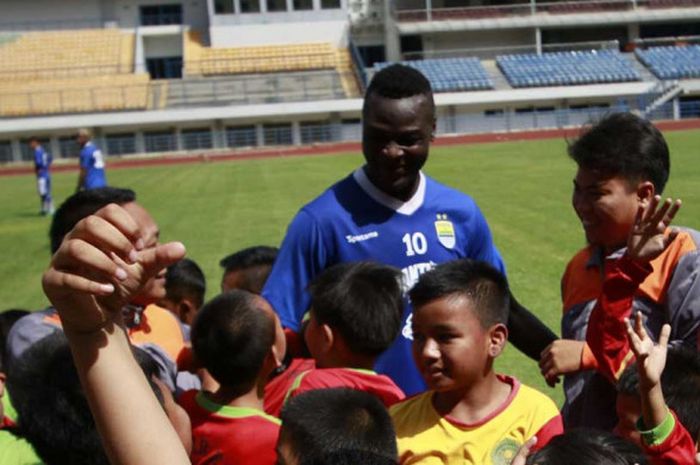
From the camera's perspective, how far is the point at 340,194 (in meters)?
3.70

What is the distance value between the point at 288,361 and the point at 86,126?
45.3 meters

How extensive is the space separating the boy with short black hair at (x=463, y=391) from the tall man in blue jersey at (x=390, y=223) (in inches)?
19.1

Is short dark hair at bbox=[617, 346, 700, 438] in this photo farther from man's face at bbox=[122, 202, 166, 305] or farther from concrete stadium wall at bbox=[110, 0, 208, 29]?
concrete stadium wall at bbox=[110, 0, 208, 29]

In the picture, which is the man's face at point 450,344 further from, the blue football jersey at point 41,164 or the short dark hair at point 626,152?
the blue football jersey at point 41,164

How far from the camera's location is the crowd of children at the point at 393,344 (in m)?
2.44

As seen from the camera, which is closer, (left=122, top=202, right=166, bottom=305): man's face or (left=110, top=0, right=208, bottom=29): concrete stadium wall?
(left=122, top=202, right=166, bottom=305): man's face

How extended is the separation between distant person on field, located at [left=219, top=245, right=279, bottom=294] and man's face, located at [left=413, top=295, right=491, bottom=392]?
1.92 metres

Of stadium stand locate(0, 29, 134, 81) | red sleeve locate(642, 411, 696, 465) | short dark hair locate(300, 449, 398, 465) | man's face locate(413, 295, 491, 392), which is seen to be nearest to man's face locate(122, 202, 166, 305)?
man's face locate(413, 295, 491, 392)

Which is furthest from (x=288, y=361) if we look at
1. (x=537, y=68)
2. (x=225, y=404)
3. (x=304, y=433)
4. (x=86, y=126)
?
(x=537, y=68)

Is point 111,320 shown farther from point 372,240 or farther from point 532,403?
point 372,240

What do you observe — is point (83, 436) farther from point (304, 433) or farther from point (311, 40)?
point (311, 40)

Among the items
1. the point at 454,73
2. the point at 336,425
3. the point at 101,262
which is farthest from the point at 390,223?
the point at 454,73

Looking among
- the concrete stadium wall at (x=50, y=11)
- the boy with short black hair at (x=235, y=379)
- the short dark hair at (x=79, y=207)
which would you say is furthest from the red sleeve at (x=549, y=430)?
the concrete stadium wall at (x=50, y=11)

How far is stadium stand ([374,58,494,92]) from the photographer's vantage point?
49469mm
